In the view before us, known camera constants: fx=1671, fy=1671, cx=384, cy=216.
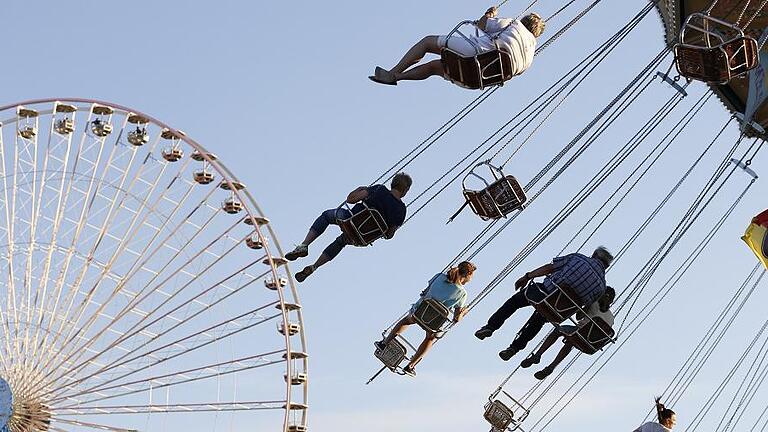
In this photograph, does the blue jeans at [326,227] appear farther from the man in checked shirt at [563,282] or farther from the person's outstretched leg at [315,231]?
the man in checked shirt at [563,282]

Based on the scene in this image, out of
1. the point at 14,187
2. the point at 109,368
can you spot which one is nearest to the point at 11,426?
the point at 109,368

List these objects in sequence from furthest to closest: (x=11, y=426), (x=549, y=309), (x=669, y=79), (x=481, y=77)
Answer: (x=11, y=426), (x=669, y=79), (x=549, y=309), (x=481, y=77)

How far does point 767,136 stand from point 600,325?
17.1 ft

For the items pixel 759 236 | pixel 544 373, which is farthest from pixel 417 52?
pixel 759 236

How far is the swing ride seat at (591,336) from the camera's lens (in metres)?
17.2

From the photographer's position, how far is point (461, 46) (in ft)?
50.1

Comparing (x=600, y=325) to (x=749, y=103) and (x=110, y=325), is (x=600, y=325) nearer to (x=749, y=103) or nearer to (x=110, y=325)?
(x=749, y=103)

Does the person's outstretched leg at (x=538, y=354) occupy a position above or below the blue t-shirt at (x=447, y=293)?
above

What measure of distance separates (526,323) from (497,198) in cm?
138

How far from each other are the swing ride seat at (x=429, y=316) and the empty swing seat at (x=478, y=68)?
2.77m

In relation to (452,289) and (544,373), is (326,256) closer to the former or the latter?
(452,289)

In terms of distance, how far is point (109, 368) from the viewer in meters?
25.2

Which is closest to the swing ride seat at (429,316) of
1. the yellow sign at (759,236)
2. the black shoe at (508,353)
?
the black shoe at (508,353)

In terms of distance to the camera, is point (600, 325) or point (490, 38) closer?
point (490, 38)
